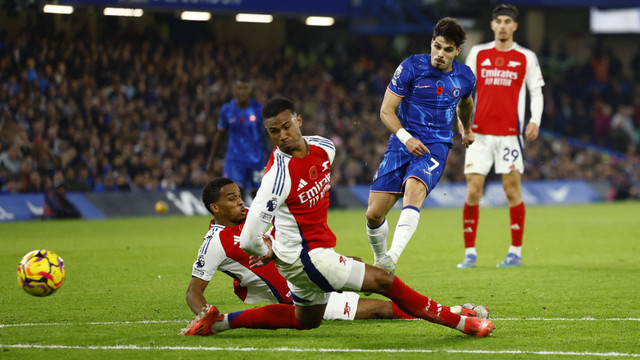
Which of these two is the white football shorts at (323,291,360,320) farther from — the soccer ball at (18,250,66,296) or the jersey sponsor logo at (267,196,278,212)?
the soccer ball at (18,250,66,296)

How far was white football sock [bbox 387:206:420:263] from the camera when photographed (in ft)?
21.6

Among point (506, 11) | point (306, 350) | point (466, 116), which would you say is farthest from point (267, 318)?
point (506, 11)

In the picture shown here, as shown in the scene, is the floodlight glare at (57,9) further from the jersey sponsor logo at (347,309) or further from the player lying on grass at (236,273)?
the jersey sponsor logo at (347,309)

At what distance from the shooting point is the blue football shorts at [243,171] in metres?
12.5

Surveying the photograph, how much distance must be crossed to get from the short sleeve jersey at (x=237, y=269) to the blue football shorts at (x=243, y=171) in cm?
561

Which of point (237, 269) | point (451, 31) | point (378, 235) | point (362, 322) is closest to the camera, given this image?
point (362, 322)

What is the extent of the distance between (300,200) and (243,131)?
7.15 metres

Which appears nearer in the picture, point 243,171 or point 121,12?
point 243,171

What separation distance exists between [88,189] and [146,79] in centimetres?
547

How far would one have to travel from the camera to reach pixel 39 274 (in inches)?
257

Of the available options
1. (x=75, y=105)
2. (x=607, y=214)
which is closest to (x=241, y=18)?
(x=75, y=105)

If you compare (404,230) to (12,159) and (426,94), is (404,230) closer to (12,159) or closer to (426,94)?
→ (426,94)

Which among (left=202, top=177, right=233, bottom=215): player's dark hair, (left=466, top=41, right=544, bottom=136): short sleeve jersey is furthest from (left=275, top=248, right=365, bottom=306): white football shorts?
(left=466, top=41, right=544, bottom=136): short sleeve jersey

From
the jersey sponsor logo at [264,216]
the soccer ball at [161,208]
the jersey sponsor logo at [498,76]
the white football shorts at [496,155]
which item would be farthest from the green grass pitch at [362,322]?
the soccer ball at [161,208]
